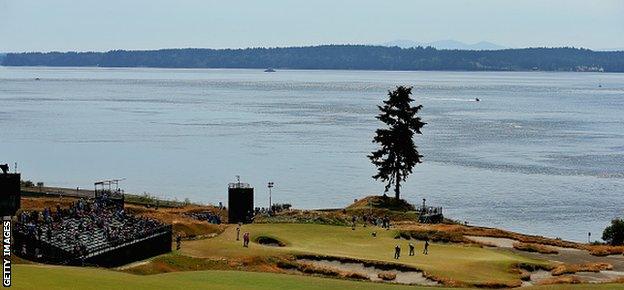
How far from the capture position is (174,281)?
3572 cm

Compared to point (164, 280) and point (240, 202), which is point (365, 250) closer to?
point (240, 202)

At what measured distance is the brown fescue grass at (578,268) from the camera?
155ft

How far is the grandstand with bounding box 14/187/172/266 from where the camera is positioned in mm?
42406

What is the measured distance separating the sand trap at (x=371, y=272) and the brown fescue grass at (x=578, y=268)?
7543mm

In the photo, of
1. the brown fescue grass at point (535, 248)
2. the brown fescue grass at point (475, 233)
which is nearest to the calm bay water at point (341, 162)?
the brown fescue grass at point (475, 233)

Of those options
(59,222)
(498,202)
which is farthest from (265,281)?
(498,202)

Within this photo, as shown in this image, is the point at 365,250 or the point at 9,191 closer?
the point at 365,250

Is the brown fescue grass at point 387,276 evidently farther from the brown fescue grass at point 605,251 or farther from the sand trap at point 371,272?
the brown fescue grass at point 605,251

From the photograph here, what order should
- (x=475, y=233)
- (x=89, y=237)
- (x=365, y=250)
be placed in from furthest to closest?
1. (x=475, y=233)
2. (x=365, y=250)
3. (x=89, y=237)

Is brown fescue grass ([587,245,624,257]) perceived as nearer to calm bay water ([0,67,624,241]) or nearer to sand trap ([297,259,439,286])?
sand trap ([297,259,439,286])

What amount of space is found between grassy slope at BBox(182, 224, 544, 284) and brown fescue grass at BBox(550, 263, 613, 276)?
7.26ft

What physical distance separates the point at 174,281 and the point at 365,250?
60.8 feet

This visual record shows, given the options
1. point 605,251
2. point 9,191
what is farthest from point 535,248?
point 9,191

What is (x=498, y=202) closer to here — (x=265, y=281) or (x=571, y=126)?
(x=265, y=281)
